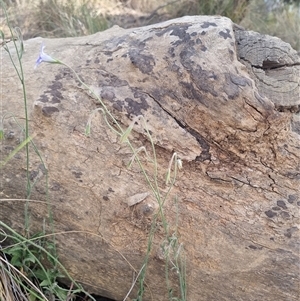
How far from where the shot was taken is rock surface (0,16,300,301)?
1.44 meters

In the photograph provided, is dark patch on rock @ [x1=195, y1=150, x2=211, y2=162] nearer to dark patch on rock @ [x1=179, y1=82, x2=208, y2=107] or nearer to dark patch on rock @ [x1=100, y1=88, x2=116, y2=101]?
dark patch on rock @ [x1=179, y1=82, x2=208, y2=107]

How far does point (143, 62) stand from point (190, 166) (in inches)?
14.2

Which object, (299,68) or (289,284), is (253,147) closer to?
(299,68)

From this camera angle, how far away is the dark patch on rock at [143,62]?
58.8 inches

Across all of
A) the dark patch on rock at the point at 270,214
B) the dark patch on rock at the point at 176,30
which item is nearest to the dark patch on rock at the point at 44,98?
the dark patch on rock at the point at 176,30

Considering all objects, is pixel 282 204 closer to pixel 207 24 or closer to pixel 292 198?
pixel 292 198

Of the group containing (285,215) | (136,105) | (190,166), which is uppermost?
(136,105)

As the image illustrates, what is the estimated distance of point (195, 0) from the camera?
4492 mm

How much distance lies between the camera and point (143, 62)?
1500 mm

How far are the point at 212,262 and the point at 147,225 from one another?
0.76 ft

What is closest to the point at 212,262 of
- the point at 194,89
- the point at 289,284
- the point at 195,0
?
the point at 289,284

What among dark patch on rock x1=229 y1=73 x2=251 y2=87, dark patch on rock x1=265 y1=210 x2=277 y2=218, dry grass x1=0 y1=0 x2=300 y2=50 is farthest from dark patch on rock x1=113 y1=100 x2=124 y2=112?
dry grass x1=0 y1=0 x2=300 y2=50

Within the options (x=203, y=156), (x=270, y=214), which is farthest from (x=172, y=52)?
(x=270, y=214)

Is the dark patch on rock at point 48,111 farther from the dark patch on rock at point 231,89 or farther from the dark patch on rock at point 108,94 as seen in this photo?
the dark patch on rock at point 231,89
